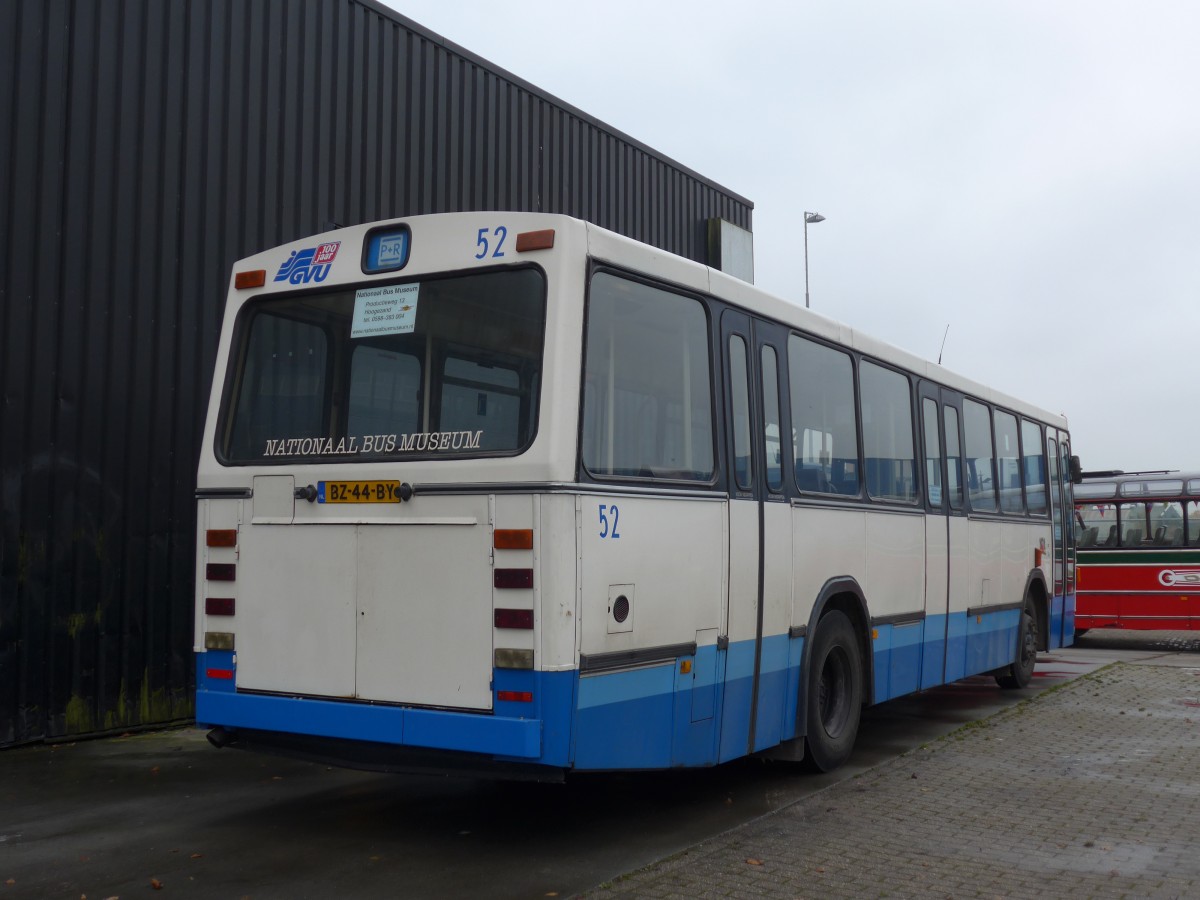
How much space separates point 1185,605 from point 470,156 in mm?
12530

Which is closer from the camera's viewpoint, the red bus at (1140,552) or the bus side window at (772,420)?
the bus side window at (772,420)

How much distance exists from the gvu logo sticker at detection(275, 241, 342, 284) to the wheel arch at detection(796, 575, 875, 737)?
3.61m

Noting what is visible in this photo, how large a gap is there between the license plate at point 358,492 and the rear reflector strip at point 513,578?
0.69 meters

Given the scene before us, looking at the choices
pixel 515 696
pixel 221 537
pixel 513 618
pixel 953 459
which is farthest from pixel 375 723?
pixel 953 459

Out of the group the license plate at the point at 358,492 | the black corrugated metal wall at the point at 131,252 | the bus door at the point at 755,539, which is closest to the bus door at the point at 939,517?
the bus door at the point at 755,539

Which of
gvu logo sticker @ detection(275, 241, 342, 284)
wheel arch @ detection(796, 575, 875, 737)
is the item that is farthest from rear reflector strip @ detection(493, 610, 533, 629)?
wheel arch @ detection(796, 575, 875, 737)

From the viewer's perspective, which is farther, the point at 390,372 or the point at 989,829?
the point at 989,829

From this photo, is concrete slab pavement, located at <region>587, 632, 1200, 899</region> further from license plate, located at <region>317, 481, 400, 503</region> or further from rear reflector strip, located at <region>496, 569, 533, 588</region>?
license plate, located at <region>317, 481, 400, 503</region>

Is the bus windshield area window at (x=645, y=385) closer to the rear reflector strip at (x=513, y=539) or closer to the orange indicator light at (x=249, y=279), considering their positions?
the rear reflector strip at (x=513, y=539)

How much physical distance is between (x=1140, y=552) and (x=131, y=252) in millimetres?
15271

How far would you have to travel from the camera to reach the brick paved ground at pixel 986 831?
5.55 meters

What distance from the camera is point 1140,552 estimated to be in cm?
1894

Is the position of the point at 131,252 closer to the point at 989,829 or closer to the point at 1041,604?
the point at 989,829

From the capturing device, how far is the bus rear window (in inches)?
234
